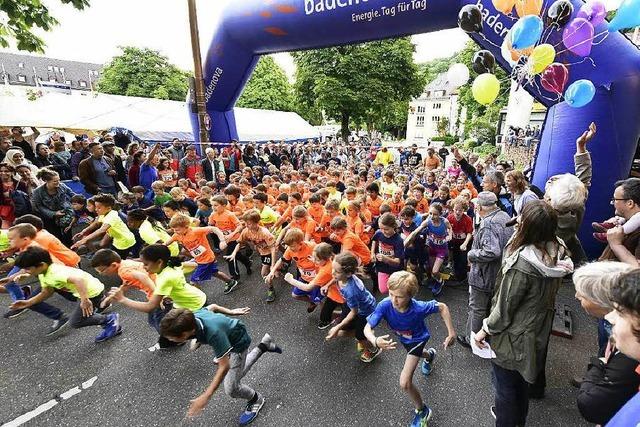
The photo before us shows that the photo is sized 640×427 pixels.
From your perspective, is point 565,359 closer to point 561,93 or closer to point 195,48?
point 561,93

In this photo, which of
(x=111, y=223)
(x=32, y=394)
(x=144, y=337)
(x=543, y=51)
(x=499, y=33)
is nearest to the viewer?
(x=32, y=394)

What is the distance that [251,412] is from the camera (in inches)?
106

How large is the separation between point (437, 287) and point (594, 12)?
15.0ft

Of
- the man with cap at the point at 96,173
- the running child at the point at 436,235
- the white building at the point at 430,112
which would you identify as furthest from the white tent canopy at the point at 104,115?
the white building at the point at 430,112

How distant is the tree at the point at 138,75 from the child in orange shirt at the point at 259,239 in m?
35.0

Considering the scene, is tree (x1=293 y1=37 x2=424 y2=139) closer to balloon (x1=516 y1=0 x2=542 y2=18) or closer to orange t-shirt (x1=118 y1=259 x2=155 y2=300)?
balloon (x1=516 y1=0 x2=542 y2=18)

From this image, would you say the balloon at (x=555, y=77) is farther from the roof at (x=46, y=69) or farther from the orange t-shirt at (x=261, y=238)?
the roof at (x=46, y=69)

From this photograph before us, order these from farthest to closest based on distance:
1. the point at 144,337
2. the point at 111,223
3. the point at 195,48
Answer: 1. the point at 195,48
2. the point at 111,223
3. the point at 144,337

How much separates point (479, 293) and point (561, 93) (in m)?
4.07

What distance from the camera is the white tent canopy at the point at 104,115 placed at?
12.4 meters

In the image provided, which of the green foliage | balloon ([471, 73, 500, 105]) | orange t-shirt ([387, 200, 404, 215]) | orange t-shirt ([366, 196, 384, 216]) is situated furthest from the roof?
balloon ([471, 73, 500, 105])

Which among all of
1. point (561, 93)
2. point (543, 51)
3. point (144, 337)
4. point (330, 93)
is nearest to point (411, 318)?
point (144, 337)

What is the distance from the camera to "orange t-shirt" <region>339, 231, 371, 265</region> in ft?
13.6

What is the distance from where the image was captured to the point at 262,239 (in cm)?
473
